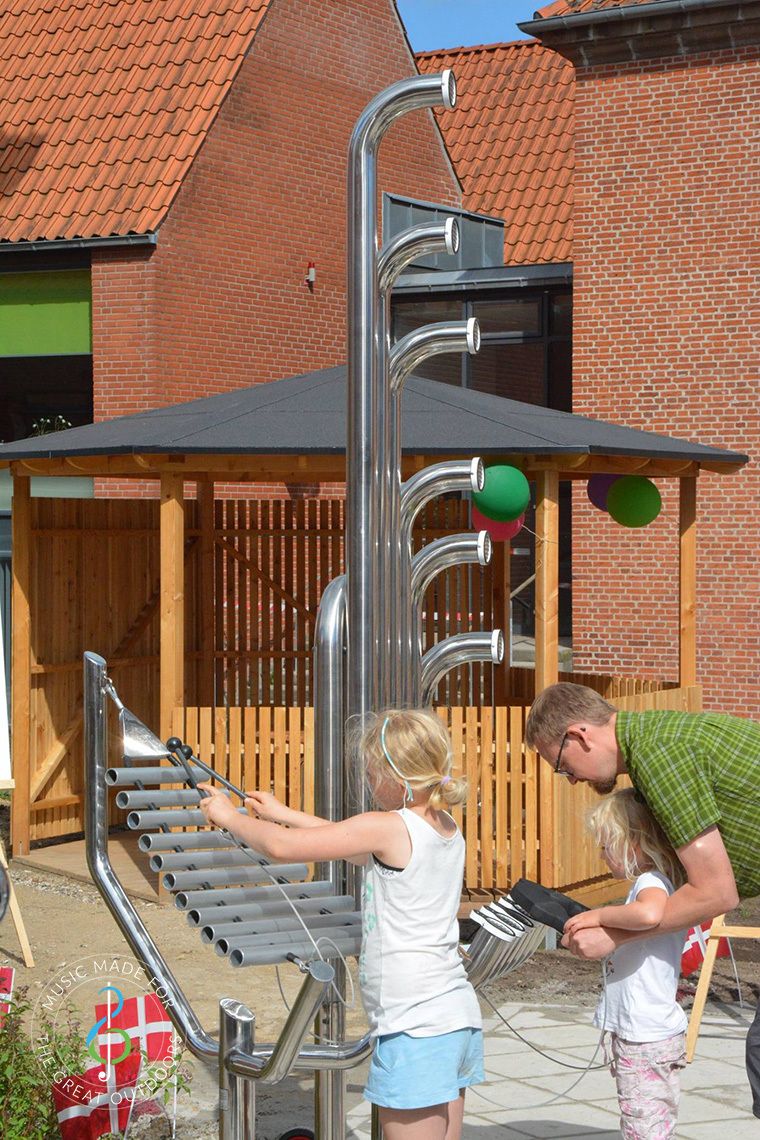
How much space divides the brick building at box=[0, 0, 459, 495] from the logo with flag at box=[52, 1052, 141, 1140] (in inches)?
485

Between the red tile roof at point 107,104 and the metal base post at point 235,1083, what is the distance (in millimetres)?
13308

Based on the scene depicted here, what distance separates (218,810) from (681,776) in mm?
1073

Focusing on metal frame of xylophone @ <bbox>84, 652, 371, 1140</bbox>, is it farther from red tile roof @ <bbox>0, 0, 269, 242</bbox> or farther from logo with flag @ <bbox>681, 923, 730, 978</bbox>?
red tile roof @ <bbox>0, 0, 269, 242</bbox>

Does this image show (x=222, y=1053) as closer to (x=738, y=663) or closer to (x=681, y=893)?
(x=681, y=893)

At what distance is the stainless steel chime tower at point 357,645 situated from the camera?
3896mm

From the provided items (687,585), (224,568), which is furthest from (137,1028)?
(224,568)

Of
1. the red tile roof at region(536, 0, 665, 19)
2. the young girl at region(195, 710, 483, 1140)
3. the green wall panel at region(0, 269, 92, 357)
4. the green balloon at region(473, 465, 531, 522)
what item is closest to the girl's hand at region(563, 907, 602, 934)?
the young girl at region(195, 710, 483, 1140)

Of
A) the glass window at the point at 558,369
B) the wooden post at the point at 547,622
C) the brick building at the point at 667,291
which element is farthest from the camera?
the glass window at the point at 558,369

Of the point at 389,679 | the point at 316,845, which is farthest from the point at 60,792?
the point at 316,845

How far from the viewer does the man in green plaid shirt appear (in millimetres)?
3609

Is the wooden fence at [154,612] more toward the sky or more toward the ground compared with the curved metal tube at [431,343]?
more toward the ground

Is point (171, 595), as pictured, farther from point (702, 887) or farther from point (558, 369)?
point (558, 369)

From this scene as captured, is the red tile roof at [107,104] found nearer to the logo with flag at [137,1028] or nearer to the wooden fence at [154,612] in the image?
the wooden fence at [154,612]

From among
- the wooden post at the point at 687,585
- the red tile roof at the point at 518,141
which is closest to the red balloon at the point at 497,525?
the wooden post at the point at 687,585
